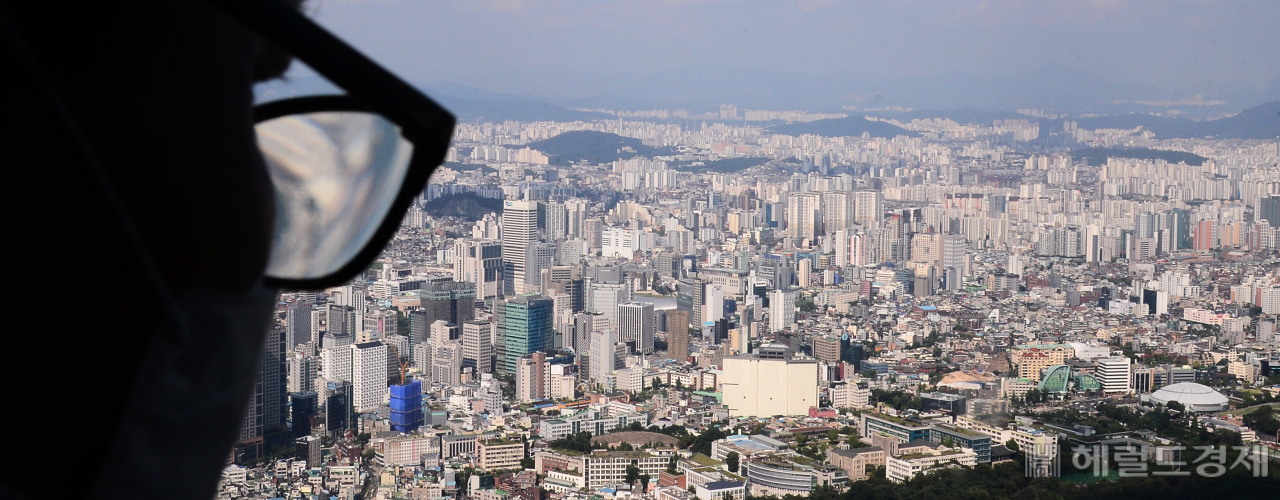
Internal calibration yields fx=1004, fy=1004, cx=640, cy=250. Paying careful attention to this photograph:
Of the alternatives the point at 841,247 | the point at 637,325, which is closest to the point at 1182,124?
the point at 841,247

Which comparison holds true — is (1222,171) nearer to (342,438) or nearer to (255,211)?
(342,438)

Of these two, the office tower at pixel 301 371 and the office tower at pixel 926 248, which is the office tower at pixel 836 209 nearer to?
the office tower at pixel 926 248

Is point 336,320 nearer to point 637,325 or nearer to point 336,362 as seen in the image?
point 336,362

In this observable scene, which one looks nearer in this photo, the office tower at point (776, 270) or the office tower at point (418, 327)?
the office tower at point (418, 327)

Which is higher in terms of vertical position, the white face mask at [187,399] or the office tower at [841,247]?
the white face mask at [187,399]

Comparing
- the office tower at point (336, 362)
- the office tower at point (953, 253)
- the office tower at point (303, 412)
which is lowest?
the office tower at point (303, 412)

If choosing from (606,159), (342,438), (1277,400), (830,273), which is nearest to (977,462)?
(1277,400)

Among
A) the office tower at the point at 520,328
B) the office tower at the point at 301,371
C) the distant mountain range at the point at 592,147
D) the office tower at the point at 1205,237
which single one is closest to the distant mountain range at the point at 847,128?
the distant mountain range at the point at 592,147
